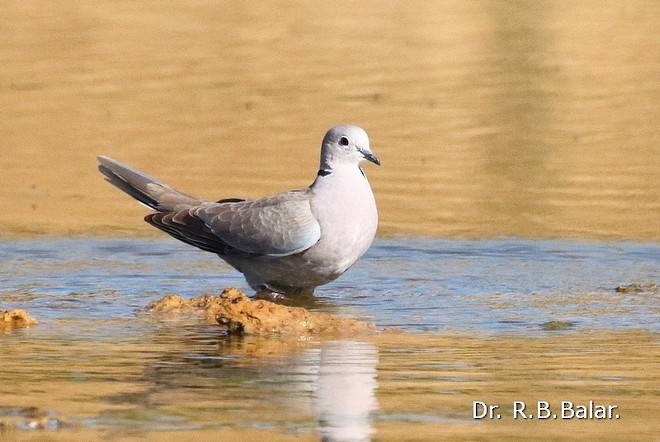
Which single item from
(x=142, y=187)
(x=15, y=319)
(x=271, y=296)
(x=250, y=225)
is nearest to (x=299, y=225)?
(x=250, y=225)

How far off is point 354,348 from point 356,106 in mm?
9913

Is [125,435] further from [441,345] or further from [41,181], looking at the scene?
[41,181]

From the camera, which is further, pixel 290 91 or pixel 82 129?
pixel 290 91

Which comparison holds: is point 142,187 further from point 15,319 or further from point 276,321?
point 276,321

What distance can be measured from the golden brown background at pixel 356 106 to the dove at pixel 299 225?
1.78m

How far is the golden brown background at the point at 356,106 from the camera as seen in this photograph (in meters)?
11.9

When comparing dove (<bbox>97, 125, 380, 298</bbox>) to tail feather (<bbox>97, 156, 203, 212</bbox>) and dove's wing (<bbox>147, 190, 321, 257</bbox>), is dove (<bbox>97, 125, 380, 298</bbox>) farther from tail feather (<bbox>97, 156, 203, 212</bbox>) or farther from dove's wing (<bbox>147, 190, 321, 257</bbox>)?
tail feather (<bbox>97, 156, 203, 212</bbox>)

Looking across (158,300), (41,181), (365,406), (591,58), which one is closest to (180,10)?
(591,58)

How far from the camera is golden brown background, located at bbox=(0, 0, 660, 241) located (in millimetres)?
11875

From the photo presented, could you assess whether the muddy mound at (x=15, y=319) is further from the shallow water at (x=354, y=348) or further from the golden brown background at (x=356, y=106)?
the golden brown background at (x=356, y=106)

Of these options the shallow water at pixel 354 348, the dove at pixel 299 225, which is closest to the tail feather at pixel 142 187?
the dove at pixel 299 225

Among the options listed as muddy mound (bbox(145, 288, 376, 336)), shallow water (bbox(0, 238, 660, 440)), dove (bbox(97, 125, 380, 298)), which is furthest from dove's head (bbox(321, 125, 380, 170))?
muddy mound (bbox(145, 288, 376, 336))

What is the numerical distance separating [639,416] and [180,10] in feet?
66.0

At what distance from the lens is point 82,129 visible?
15445 millimetres
